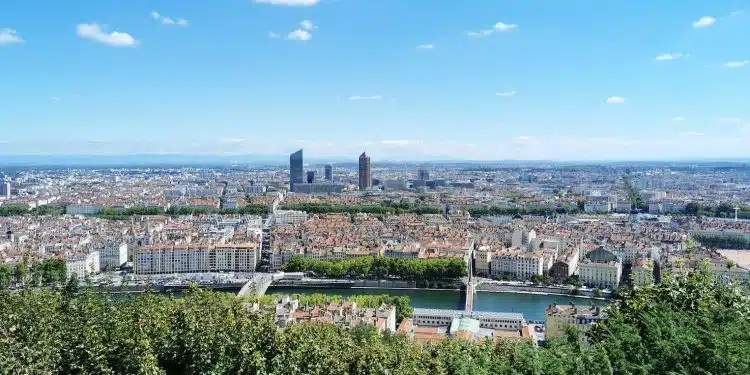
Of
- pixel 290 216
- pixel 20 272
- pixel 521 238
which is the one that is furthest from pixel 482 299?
pixel 290 216

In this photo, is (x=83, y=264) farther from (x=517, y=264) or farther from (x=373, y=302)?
(x=517, y=264)

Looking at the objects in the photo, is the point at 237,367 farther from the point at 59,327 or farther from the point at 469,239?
the point at 469,239

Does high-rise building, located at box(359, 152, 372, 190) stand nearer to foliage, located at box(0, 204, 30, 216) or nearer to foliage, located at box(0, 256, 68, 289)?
foliage, located at box(0, 204, 30, 216)

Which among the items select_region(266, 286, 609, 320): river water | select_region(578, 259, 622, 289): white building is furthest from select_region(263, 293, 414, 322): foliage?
select_region(578, 259, 622, 289): white building

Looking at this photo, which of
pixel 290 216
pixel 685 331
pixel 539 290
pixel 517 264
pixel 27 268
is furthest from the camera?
pixel 290 216

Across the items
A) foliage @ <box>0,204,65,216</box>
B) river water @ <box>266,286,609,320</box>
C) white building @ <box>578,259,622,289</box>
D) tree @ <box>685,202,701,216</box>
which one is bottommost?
river water @ <box>266,286,609,320</box>
